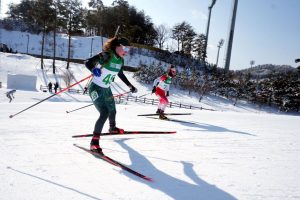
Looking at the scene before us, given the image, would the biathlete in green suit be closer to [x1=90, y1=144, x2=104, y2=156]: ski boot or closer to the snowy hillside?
[x1=90, y1=144, x2=104, y2=156]: ski boot

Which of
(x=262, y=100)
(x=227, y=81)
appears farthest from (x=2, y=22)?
(x=262, y=100)

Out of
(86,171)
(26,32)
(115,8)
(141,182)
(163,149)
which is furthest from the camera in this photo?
(26,32)

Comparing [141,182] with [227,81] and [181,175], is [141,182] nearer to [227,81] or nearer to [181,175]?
[181,175]

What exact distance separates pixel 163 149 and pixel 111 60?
185 centimetres

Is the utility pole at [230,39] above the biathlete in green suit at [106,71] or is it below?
above

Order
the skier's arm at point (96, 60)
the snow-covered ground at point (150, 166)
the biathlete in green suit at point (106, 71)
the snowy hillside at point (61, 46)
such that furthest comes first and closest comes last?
the snowy hillside at point (61, 46) < the biathlete in green suit at point (106, 71) < the skier's arm at point (96, 60) < the snow-covered ground at point (150, 166)

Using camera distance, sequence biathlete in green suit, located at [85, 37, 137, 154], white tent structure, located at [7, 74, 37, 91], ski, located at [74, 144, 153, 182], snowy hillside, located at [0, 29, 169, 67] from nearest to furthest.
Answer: ski, located at [74, 144, 153, 182]
biathlete in green suit, located at [85, 37, 137, 154]
white tent structure, located at [7, 74, 37, 91]
snowy hillside, located at [0, 29, 169, 67]

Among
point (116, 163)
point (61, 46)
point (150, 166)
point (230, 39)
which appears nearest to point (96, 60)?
point (116, 163)

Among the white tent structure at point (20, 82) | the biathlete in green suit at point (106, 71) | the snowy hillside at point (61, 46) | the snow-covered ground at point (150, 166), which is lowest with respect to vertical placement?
the white tent structure at point (20, 82)

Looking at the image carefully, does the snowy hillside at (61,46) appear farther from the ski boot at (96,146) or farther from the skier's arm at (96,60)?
the ski boot at (96,146)

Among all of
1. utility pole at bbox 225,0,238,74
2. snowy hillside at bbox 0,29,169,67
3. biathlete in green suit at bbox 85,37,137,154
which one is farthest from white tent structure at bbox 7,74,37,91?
utility pole at bbox 225,0,238,74

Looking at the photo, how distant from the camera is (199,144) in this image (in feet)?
17.6

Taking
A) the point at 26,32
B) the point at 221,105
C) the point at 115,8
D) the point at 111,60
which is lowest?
the point at 221,105

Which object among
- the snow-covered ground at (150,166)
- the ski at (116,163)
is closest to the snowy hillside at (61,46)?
the snow-covered ground at (150,166)
